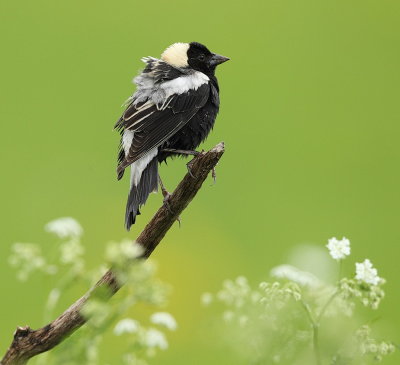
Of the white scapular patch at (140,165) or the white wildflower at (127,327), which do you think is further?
the white scapular patch at (140,165)

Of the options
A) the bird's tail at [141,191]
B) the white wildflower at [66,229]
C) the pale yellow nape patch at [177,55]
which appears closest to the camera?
the white wildflower at [66,229]

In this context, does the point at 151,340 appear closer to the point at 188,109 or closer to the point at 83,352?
the point at 83,352

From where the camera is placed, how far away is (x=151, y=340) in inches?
44.8

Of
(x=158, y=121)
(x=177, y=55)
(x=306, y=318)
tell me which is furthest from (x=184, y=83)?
(x=306, y=318)

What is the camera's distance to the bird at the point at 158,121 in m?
2.40

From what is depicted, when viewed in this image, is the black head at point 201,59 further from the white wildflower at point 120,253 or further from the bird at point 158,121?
the white wildflower at point 120,253

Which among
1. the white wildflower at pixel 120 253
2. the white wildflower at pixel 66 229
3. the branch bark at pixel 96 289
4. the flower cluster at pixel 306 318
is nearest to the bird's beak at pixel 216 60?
the branch bark at pixel 96 289

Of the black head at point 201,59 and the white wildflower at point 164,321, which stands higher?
the black head at point 201,59

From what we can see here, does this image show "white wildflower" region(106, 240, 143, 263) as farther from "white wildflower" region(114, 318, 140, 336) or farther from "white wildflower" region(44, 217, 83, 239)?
"white wildflower" region(44, 217, 83, 239)

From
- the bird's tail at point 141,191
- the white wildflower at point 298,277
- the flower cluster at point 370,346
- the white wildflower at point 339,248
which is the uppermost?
the bird's tail at point 141,191

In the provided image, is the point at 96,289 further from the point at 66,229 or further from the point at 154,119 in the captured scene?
the point at 154,119

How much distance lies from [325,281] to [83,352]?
32.0 inches

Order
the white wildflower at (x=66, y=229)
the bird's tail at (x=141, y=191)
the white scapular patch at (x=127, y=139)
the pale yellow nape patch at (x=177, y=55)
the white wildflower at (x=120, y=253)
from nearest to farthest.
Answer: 1. the white wildflower at (x=120, y=253)
2. the white wildflower at (x=66, y=229)
3. the bird's tail at (x=141, y=191)
4. the white scapular patch at (x=127, y=139)
5. the pale yellow nape patch at (x=177, y=55)

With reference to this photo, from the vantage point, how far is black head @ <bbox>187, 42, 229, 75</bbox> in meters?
3.12
